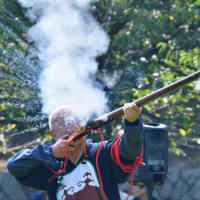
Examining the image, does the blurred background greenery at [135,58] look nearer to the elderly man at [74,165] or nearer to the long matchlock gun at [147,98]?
the elderly man at [74,165]

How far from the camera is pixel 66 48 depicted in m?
4.07

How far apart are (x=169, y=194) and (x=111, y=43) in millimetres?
3776

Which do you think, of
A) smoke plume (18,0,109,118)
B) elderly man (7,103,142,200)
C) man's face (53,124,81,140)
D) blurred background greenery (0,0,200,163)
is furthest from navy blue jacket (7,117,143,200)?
blurred background greenery (0,0,200,163)

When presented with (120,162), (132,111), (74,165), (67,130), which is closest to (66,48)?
(67,130)

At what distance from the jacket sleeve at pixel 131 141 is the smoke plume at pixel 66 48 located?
2.04 feet

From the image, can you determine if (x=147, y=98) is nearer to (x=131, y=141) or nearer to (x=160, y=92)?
(x=160, y=92)

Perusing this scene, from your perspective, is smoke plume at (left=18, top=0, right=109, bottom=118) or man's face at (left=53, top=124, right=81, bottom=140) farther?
smoke plume at (left=18, top=0, right=109, bottom=118)

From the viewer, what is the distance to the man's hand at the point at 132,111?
7.13 ft

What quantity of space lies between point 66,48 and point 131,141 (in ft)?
6.51

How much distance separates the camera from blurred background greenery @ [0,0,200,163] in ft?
15.4

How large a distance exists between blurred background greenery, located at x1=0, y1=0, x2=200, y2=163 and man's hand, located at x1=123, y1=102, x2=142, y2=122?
1951 mm

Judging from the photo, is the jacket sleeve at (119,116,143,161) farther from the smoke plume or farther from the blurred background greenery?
the blurred background greenery

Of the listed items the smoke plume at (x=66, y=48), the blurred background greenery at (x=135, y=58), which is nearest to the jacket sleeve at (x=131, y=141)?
the smoke plume at (x=66, y=48)

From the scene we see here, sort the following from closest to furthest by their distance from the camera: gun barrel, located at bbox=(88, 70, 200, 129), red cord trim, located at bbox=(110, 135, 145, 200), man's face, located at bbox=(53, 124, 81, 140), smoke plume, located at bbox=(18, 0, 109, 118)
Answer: gun barrel, located at bbox=(88, 70, 200, 129) → red cord trim, located at bbox=(110, 135, 145, 200) → man's face, located at bbox=(53, 124, 81, 140) → smoke plume, located at bbox=(18, 0, 109, 118)
